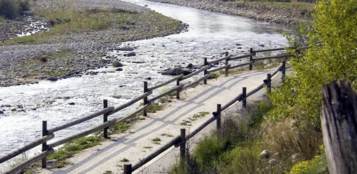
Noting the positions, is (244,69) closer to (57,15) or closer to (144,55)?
(144,55)

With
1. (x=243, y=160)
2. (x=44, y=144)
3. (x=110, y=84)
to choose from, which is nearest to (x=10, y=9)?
(x=110, y=84)

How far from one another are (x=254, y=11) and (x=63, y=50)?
31.2 m

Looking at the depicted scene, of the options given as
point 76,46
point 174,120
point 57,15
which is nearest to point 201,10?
point 57,15

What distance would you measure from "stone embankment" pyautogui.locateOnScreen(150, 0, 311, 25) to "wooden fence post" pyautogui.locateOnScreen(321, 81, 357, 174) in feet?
144

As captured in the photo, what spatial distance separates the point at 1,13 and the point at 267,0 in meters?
30.1

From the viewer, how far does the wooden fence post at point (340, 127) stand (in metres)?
4.34

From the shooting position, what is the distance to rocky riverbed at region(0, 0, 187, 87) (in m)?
26.5

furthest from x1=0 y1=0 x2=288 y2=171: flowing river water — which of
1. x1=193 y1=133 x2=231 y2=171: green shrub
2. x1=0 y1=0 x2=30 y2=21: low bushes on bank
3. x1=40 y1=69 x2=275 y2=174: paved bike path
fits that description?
x1=0 y1=0 x2=30 y2=21: low bushes on bank

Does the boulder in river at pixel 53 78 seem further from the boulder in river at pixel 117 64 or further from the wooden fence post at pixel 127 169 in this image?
the wooden fence post at pixel 127 169

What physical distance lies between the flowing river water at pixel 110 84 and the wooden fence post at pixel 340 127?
32.2 feet

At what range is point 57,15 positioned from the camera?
51.2m

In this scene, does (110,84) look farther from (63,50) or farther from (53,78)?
(63,50)

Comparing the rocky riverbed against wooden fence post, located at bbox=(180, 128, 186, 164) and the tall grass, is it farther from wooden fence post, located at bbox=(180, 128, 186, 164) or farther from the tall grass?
wooden fence post, located at bbox=(180, 128, 186, 164)

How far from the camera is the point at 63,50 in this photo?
33094 millimetres
